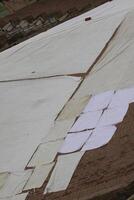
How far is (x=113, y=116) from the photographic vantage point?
9398 mm

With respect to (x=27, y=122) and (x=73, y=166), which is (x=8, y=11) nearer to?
(x=27, y=122)

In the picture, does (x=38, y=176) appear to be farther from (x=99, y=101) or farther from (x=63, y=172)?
(x=99, y=101)

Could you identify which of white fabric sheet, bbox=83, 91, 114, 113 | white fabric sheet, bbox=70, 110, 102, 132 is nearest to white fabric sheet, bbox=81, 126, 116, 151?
white fabric sheet, bbox=70, 110, 102, 132

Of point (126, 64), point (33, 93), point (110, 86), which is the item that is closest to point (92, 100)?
point (110, 86)

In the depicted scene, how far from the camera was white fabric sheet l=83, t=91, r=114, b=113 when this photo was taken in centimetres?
1004

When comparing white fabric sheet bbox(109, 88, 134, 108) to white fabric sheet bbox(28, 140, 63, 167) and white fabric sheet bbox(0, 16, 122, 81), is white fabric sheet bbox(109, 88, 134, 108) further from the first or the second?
white fabric sheet bbox(0, 16, 122, 81)

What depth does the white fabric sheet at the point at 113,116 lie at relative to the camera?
9211mm

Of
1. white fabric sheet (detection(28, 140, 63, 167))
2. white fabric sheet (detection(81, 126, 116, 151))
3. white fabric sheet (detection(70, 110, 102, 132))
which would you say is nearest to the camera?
white fabric sheet (detection(81, 126, 116, 151))

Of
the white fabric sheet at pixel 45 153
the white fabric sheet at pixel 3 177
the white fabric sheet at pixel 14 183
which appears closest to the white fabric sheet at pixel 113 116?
the white fabric sheet at pixel 45 153

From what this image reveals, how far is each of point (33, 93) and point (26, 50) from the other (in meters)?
2.74

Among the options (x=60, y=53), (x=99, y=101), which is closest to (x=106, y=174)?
(x=99, y=101)

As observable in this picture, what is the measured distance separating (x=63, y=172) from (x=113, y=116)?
5.16ft

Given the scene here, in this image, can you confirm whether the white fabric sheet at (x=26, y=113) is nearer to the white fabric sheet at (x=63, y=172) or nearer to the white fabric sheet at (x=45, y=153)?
the white fabric sheet at (x=45, y=153)

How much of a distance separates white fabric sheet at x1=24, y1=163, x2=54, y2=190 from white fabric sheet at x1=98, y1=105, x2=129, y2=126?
4.13 ft
